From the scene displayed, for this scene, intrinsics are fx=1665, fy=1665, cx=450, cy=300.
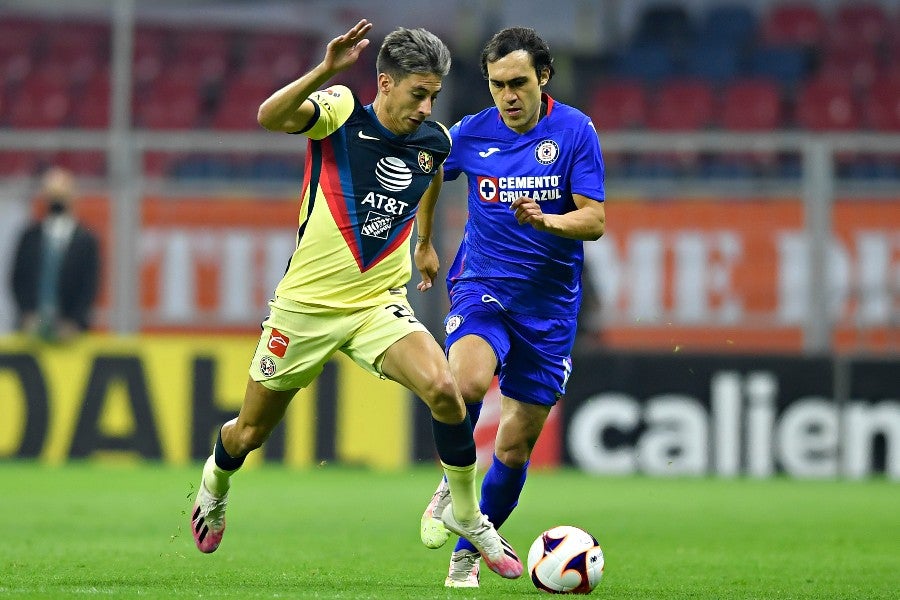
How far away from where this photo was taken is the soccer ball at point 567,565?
6.62 metres

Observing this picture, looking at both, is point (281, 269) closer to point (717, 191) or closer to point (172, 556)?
point (717, 191)

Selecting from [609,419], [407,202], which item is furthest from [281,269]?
[407,202]

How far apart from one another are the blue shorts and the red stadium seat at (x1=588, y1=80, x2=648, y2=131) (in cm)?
1228

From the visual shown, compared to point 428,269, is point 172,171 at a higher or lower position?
higher

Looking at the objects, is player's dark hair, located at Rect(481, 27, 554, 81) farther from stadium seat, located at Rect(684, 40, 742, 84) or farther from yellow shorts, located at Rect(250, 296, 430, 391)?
stadium seat, located at Rect(684, 40, 742, 84)

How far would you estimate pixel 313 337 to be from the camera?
6918mm

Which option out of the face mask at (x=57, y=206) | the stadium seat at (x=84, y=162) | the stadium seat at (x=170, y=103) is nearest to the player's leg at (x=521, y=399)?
the face mask at (x=57, y=206)

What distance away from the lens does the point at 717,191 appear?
1380 centimetres

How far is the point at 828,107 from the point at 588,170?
12798 millimetres

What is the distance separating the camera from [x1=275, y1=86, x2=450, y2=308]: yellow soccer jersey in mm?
6867

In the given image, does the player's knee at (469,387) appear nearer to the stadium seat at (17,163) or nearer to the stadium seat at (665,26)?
the stadium seat at (17,163)

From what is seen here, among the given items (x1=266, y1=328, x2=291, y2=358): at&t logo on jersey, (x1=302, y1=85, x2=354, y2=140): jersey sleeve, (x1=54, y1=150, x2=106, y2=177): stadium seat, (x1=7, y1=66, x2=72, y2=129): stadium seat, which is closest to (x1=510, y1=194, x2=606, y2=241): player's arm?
(x1=302, y1=85, x2=354, y2=140): jersey sleeve

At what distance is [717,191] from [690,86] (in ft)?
21.2

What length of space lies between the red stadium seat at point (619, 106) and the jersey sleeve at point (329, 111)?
1283 centimetres
